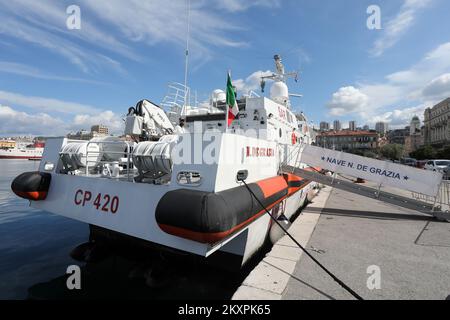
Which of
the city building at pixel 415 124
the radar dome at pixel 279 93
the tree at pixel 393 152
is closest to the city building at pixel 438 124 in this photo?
the tree at pixel 393 152

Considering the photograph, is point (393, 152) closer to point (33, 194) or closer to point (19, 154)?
point (33, 194)

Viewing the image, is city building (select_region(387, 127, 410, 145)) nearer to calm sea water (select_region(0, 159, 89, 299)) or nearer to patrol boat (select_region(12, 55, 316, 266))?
patrol boat (select_region(12, 55, 316, 266))

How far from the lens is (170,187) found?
393 cm

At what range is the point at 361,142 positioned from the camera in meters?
105

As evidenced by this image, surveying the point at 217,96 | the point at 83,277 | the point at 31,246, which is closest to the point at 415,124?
the point at 217,96

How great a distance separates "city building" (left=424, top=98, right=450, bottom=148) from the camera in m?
82.3

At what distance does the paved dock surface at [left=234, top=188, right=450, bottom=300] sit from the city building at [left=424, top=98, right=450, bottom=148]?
9233 cm

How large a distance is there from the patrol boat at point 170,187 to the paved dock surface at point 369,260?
0.88m

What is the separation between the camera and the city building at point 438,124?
82.3 metres

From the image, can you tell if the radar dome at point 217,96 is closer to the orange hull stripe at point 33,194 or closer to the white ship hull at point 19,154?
the orange hull stripe at point 33,194
